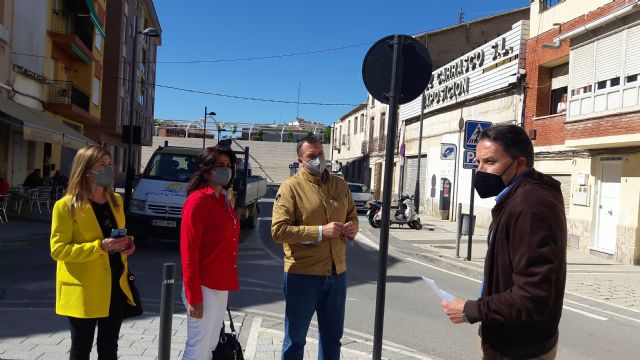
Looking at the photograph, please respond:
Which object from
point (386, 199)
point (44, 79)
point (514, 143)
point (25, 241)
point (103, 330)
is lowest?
point (25, 241)

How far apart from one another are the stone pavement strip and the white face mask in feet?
6.31

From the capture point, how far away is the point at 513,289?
2176mm

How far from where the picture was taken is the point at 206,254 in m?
3.40

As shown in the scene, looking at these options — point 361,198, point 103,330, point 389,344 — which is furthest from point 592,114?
point 103,330

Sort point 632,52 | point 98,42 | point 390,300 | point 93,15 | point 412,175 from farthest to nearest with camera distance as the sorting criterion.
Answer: point 98,42
point 412,175
point 93,15
point 632,52
point 390,300

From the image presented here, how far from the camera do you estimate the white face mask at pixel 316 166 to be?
372cm

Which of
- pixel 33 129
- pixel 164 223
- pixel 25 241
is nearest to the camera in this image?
pixel 164 223

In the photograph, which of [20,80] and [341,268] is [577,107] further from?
[20,80]

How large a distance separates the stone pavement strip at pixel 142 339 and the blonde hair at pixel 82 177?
1824mm

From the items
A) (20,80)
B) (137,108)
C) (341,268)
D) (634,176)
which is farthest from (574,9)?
(137,108)

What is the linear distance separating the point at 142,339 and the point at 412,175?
23.5 meters

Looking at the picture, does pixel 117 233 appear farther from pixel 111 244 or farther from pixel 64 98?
pixel 64 98

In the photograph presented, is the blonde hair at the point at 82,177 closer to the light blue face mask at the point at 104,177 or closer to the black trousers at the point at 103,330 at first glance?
the light blue face mask at the point at 104,177

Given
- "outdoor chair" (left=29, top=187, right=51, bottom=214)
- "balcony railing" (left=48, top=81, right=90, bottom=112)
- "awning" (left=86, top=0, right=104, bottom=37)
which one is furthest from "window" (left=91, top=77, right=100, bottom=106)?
"outdoor chair" (left=29, top=187, right=51, bottom=214)
